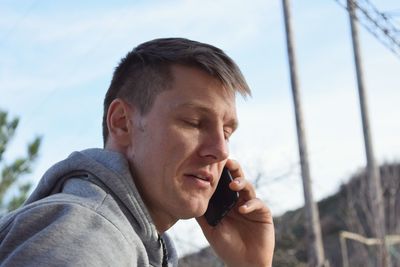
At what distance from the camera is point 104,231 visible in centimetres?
159

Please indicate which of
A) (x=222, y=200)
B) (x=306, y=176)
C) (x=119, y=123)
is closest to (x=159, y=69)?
(x=119, y=123)

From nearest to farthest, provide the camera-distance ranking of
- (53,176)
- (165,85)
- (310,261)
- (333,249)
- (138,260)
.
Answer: (138,260) → (53,176) → (165,85) → (310,261) → (333,249)

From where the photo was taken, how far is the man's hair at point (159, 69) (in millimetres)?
1979

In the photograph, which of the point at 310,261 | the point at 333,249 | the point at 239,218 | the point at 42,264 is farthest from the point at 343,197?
the point at 42,264

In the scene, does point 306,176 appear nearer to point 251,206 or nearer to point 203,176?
point 251,206

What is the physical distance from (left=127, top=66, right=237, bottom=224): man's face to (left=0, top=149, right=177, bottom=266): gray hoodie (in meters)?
0.07

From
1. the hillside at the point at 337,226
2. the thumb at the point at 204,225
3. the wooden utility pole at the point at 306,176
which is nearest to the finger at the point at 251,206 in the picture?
the thumb at the point at 204,225

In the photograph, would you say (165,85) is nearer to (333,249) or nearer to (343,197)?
(343,197)

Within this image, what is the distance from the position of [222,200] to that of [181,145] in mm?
678

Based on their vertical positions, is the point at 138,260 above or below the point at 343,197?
above

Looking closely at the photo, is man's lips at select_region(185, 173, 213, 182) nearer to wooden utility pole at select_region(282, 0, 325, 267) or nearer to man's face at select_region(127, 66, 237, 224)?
man's face at select_region(127, 66, 237, 224)

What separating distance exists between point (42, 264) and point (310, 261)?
9093 mm

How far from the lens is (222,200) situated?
255 centimetres

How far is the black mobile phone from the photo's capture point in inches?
99.9
